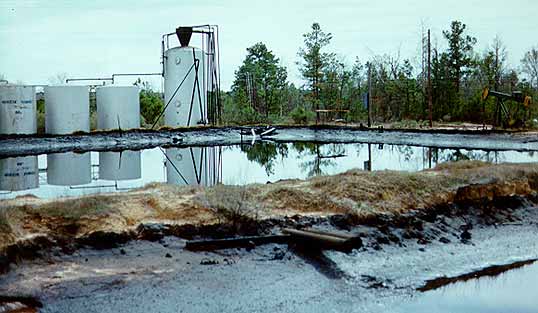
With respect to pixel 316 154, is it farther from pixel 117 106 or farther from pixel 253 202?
pixel 253 202

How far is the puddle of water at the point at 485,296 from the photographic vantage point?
4.41 meters

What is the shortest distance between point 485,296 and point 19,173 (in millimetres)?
8154

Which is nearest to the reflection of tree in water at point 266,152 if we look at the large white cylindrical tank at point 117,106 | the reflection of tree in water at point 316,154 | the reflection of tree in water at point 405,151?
the reflection of tree in water at point 316,154

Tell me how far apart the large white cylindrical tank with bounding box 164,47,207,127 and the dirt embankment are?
11.3 meters

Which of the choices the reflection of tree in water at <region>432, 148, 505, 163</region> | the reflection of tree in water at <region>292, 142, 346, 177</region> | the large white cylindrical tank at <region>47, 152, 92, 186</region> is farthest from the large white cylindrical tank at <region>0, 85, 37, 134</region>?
the reflection of tree in water at <region>432, 148, 505, 163</region>

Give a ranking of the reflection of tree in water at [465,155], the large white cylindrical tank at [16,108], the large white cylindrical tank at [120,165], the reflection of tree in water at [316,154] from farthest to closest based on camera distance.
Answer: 1. the large white cylindrical tank at [16,108]
2. the reflection of tree in water at [465,155]
3. the reflection of tree in water at [316,154]
4. the large white cylindrical tank at [120,165]

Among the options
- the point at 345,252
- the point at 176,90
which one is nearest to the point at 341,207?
the point at 345,252

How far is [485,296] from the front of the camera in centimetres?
468

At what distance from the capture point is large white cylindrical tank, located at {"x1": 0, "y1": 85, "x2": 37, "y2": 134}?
15.4 metres

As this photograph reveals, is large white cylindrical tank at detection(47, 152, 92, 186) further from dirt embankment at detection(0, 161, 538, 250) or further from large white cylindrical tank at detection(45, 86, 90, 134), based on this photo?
dirt embankment at detection(0, 161, 538, 250)

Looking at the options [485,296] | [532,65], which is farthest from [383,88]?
[485,296]

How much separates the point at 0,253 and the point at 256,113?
17.3 meters

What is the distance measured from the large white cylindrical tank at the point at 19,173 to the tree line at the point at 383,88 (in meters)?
9.96

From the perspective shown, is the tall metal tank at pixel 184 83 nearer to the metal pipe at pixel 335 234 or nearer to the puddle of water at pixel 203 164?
the puddle of water at pixel 203 164
